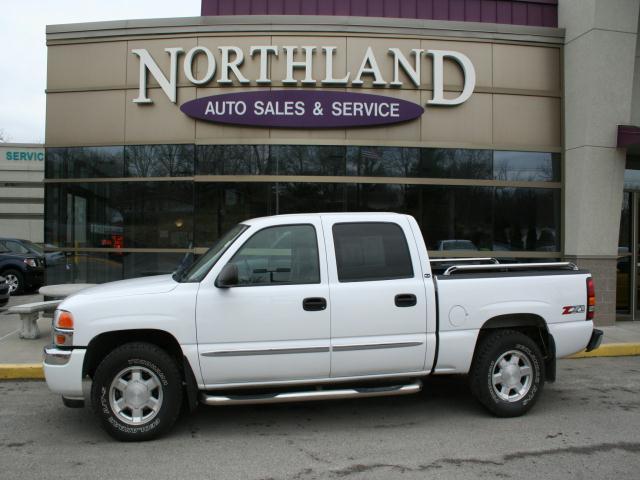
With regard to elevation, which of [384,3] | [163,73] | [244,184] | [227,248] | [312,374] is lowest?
[312,374]

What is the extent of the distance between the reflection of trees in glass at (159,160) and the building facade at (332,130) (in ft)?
0.13

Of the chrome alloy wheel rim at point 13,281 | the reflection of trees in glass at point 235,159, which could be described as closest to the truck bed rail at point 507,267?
the reflection of trees in glass at point 235,159

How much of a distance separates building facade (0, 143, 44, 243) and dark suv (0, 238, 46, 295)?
1149 cm

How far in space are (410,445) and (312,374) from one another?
40.0 inches

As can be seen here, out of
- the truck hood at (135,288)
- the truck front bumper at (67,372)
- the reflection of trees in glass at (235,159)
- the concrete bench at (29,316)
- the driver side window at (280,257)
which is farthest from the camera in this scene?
the reflection of trees in glass at (235,159)

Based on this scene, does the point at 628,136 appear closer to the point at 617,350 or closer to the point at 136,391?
the point at 617,350

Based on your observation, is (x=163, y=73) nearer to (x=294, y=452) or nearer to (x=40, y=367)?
(x=40, y=367)

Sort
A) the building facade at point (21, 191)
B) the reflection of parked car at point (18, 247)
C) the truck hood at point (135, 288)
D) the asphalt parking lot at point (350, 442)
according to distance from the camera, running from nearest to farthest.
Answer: the asphalt parking lot at point (350, 442) → the truck hood at point (135, 288) → the reflection of parked car at point (18, 247) → the building facade at point (21, 191)

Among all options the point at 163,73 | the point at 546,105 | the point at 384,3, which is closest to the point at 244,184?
the point at 163,73

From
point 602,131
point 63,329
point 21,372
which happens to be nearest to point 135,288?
point 63,329

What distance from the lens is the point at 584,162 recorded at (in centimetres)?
970

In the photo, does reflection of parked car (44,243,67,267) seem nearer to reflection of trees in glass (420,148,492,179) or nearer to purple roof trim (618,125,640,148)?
reflection of trees in glass (420,148,492,179)

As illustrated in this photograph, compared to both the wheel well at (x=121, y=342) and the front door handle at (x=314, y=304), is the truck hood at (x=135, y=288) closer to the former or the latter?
the wheel well at (x=121, y=342)

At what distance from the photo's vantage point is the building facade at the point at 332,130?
9.87 metres
